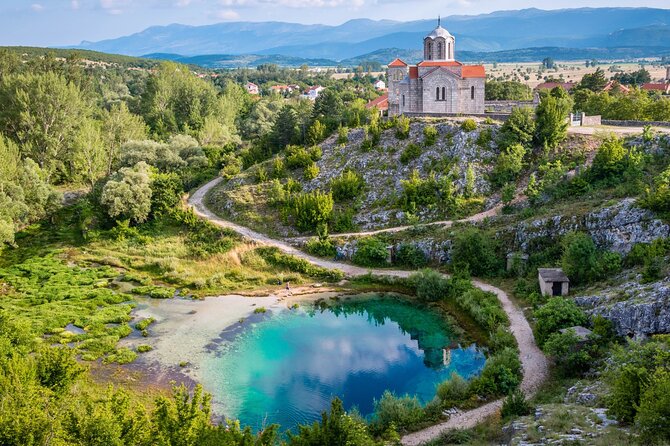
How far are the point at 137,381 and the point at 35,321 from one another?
9.15 meters

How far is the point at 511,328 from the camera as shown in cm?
2894

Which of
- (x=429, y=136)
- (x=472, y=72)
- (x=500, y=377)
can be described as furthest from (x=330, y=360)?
(x=472, y=72)

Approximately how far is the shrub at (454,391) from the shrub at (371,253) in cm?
1550

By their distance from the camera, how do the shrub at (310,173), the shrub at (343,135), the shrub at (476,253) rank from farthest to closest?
1. the shrub at (343,135)
2. the shrub at (310,173)
3. the shrub at (476,253)

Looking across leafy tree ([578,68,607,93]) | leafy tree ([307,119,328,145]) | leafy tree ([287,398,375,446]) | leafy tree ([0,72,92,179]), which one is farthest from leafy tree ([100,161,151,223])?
leafy tree ([578,68,607,93])

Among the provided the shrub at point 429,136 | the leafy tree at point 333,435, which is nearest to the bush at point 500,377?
the leafy tree at point 333,435

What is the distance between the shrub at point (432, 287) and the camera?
3431cm

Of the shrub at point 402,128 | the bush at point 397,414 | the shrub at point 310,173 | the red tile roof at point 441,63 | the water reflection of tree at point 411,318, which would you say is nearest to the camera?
the bush at point 397,414

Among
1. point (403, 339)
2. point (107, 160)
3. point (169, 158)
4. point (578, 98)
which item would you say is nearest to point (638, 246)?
point (403, 339)

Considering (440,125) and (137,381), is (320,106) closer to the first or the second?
(440,125)

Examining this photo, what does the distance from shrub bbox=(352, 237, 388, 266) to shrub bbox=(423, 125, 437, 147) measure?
1287cm

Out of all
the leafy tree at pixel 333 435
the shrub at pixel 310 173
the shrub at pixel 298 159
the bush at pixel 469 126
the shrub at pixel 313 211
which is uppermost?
the bush at pixel 469 126

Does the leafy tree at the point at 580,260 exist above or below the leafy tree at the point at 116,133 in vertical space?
Answer: below

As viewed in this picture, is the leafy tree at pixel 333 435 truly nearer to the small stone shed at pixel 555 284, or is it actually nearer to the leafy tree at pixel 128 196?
the small stone shed at pixel 555 284
